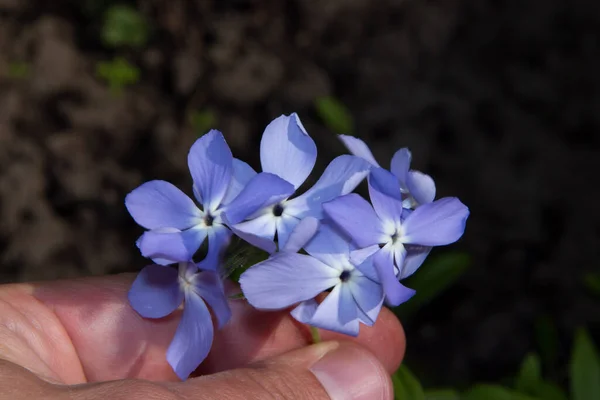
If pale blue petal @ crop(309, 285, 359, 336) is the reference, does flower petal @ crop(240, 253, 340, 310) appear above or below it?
above

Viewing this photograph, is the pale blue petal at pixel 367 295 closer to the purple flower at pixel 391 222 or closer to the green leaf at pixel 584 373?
the purple flower at pixel 391 222

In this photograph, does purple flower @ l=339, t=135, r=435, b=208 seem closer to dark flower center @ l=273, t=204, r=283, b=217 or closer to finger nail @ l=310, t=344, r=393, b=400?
dark flower center @ l=273, t=204, r=283, b=217

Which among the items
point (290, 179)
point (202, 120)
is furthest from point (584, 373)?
point (202, 120)

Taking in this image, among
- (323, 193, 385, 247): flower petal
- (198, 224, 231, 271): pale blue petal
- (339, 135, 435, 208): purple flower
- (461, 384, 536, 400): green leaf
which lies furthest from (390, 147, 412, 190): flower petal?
(461, 384, 536, 400): green leaf

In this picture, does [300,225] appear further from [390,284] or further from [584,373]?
[584,373]

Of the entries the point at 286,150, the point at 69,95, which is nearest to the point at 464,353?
the point at 286,150

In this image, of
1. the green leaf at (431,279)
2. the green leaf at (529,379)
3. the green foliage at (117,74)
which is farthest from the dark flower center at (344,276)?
the green foliage at (117,74)
